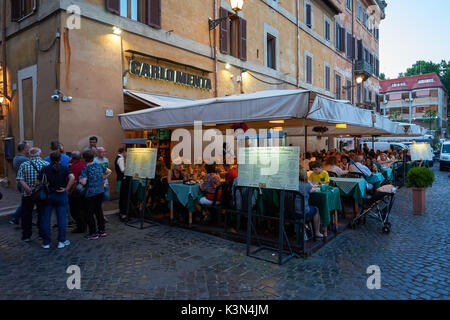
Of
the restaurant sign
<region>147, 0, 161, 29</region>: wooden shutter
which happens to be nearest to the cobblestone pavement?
the restaurant sign

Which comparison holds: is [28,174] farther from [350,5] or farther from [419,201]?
[350,5]

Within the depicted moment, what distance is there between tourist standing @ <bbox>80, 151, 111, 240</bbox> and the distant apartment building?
59.1 m

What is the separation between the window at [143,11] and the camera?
9.35m

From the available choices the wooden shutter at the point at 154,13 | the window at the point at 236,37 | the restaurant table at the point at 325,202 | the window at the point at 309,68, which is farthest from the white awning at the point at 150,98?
the window at the point at 309,68

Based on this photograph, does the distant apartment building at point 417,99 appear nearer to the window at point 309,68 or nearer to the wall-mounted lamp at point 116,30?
the window at point 309,68

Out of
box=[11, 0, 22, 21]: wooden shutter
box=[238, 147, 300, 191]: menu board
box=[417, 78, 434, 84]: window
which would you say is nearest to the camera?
box=[238, 147, 300, 191]: menu board

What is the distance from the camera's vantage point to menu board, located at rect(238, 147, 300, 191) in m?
3.96

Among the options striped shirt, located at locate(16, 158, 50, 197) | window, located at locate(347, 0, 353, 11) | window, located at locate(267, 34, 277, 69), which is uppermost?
window, located at locate(347, 0, 353, 11)

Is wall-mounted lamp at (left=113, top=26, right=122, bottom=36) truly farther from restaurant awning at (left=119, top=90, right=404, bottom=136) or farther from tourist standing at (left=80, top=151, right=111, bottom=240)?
tourist standing at (left=80, top=151, right=111, bottom=240)

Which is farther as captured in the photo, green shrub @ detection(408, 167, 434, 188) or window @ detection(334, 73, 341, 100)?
window @ detection(334, 73, 341, 100)

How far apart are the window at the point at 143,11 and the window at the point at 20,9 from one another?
8.93 ft

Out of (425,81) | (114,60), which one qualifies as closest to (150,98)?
(114,60)

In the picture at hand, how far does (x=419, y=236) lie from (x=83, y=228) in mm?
6214

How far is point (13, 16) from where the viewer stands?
944 centimetres
